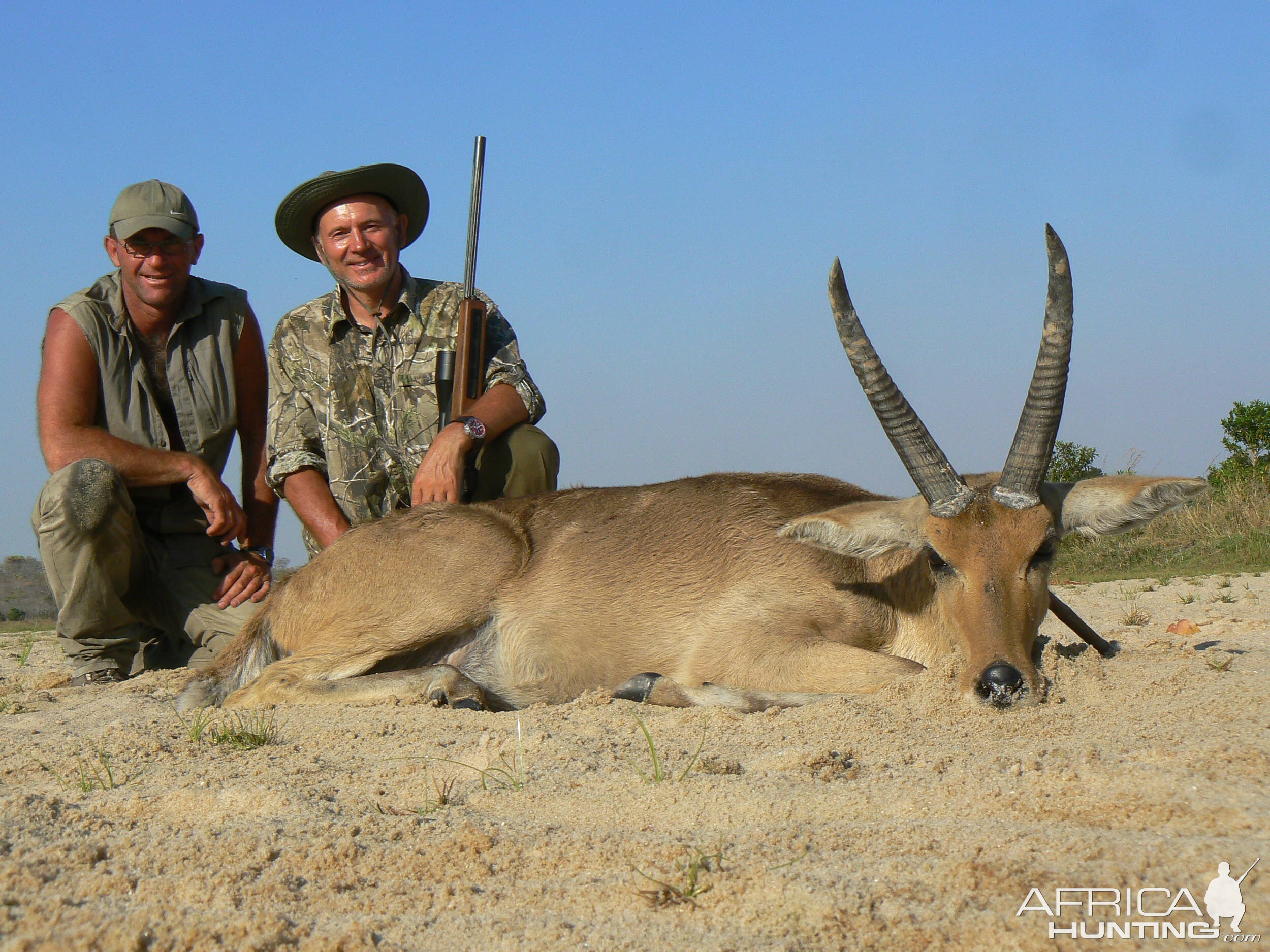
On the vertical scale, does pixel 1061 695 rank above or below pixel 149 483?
below

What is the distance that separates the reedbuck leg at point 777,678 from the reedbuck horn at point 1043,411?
38.4 inches

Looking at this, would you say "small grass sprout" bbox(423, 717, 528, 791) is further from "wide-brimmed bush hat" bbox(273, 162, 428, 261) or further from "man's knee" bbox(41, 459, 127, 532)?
"wide-brimmed bush hat" bbox(273, 162, 428, 261)

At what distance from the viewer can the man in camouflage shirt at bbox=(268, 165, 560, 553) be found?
7.74 metres

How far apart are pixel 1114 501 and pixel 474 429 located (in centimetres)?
392

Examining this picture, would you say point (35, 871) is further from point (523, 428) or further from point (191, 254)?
point (191, 254)

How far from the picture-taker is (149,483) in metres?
7.31

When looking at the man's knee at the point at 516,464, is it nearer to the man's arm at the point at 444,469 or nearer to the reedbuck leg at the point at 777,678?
the man's arm at the point at 444,469

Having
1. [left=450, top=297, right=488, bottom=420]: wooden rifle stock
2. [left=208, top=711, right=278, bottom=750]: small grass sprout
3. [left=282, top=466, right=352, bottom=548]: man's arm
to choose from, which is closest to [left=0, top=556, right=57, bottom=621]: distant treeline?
[left=282, top=466, right=352, bottom=548]: man's arm

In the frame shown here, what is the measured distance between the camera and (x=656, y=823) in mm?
3125

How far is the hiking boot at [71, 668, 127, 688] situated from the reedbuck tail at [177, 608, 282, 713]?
55.3 inches

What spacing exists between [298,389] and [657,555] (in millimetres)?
3479

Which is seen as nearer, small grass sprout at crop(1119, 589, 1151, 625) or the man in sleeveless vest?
the man in sleeveless vest

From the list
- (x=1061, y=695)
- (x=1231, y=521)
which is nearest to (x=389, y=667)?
(x=1061, y=695)

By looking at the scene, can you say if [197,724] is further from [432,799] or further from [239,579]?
[239,579]
